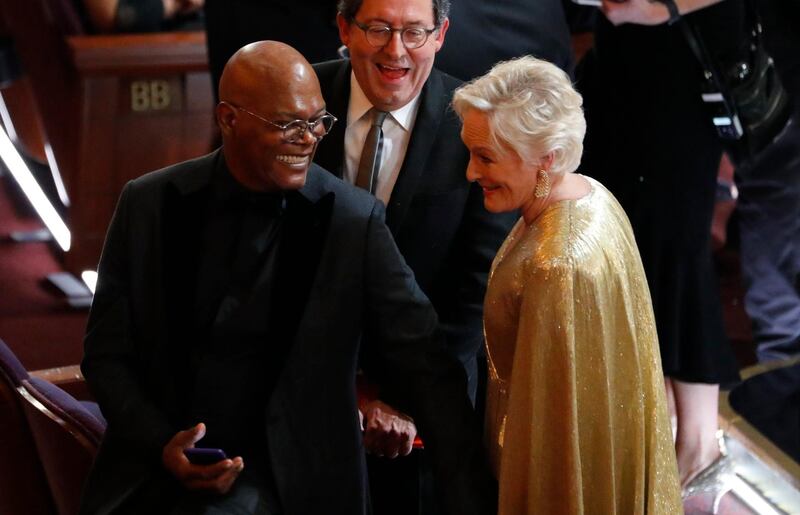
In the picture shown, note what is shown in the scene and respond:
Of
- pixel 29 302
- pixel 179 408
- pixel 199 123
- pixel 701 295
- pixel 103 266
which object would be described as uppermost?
pixel 103 266

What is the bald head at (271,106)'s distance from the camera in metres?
2.35

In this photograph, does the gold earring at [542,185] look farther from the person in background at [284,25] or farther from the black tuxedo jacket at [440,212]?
the person in background at [284,25]

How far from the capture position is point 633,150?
3555 mm

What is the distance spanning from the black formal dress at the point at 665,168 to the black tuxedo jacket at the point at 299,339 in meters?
1.20

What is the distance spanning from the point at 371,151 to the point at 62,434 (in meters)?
0.89

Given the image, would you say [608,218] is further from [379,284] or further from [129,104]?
[129,104]

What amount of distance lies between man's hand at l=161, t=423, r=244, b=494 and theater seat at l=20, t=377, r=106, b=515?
458 mm

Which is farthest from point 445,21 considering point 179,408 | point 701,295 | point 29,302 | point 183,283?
point 29,302

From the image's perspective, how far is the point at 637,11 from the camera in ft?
11.0

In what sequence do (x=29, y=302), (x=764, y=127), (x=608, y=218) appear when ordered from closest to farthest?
(x=608, y=218) → (x=764, y=127) → (x=29, y=302)

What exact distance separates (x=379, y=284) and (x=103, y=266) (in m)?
0.53

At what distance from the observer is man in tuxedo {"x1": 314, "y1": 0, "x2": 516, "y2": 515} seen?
2.73 meters

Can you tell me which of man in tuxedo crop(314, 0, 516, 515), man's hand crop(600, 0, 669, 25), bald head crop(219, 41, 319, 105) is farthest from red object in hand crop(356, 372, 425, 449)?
man's hand crop(600, 0, 669, 25)

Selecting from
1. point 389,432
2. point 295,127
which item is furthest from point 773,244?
point 295,127
